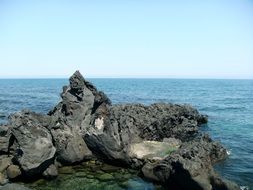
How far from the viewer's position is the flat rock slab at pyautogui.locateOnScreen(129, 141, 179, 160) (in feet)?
80.7

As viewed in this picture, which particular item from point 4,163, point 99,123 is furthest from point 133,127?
point 4,163

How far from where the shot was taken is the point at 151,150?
25438 millimetres

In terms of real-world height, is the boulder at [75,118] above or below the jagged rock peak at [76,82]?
below

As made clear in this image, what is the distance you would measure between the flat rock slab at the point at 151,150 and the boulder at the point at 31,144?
5.90 metres

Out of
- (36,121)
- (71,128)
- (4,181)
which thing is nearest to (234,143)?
(71,128)

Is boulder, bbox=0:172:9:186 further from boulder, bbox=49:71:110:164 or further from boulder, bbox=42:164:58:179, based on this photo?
boulder, bbox=49:71:110:164

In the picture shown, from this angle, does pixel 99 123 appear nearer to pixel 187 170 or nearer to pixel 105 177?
pixel 105 177

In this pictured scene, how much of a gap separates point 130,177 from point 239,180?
287 inches

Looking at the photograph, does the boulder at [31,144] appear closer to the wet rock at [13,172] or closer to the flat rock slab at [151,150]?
the wet rock at [13,172]

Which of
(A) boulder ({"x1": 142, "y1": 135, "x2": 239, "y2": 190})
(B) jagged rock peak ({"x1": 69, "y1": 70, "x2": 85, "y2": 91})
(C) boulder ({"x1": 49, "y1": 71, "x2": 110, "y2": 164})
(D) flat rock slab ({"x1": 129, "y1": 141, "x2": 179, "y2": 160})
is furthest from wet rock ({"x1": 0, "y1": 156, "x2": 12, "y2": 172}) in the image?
(A) boulder ({"x1": 142, "y1": 135, "x2": 239, "y2": 190})

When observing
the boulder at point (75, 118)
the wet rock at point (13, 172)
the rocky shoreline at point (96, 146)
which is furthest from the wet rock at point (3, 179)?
the boulder at point (75, 118)

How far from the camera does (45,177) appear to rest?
72.6 feet

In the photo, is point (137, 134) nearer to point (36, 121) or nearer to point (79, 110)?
point (79, 110)

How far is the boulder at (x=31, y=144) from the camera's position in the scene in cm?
2159
